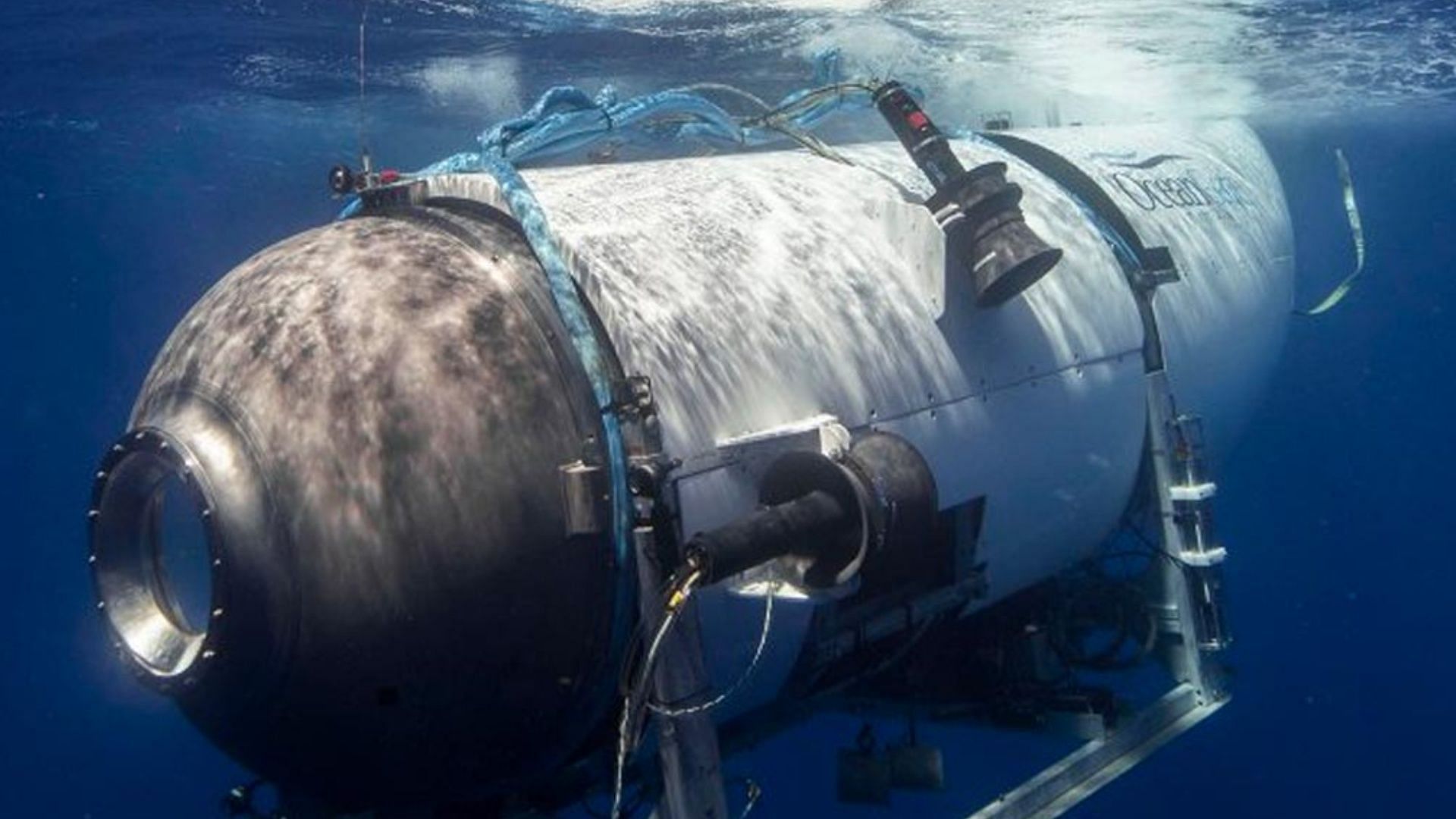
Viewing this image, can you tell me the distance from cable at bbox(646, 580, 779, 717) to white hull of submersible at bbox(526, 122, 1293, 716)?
4 centimetres

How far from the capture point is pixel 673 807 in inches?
135

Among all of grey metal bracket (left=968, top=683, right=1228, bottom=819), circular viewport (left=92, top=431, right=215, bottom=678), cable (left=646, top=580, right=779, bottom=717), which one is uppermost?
circular viewport (left=92, top=431, right=215, bottom=678)

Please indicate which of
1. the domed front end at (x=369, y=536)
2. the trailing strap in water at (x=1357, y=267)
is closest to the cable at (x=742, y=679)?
the domed front end at (x=369, y=536)

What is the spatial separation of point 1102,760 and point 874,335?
253 cm

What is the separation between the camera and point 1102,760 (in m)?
5.40

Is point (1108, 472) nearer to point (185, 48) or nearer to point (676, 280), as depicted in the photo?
point (676, 280)

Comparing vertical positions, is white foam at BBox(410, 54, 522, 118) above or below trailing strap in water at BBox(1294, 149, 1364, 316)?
above

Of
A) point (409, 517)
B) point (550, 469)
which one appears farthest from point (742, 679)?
point (409, 517)

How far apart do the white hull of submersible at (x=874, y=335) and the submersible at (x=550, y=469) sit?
0.7 inches

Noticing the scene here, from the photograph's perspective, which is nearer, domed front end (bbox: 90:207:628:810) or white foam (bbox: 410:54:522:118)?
domed front end (bbox: 90:207:628:810)

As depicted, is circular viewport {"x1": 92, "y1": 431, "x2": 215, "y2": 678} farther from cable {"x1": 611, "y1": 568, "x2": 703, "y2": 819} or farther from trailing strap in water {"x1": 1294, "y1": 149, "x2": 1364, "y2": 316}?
trailing strap in water {"x1": 1294, "y1": 149, "x2": 1364, "y2": 316}

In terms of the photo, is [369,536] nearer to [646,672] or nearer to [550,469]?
[550,469]

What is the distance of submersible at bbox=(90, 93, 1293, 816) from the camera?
3139mm

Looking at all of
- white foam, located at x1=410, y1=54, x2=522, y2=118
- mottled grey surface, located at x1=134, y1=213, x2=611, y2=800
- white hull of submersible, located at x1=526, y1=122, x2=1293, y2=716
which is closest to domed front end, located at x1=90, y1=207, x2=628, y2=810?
mottled grey surface, located at x1=134, y1=213, x2=611, y2=800
